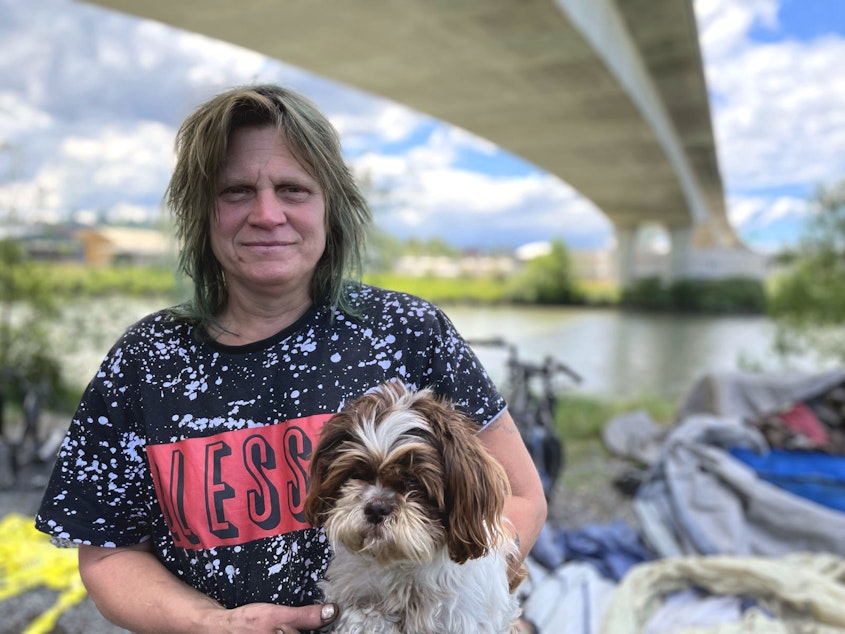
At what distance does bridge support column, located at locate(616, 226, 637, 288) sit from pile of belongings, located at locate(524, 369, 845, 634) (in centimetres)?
2033

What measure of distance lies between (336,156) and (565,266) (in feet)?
71.4

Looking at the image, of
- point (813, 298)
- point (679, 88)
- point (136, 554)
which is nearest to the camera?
point (136, 554)

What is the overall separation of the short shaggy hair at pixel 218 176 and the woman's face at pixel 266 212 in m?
0.02

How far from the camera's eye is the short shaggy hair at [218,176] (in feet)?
4.56

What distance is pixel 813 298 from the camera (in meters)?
10.1

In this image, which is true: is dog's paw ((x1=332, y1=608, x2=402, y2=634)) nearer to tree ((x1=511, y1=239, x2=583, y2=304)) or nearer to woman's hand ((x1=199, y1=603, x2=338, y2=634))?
woman's hand ((x1=199, y1=603, x2=338, y2=634))

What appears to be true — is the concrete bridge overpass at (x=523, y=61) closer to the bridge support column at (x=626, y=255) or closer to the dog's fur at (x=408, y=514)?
the bridge support column at (x=626, y=255)

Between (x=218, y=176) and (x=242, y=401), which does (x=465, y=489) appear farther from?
(x=218, y=176)

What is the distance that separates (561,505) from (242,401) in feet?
17.8

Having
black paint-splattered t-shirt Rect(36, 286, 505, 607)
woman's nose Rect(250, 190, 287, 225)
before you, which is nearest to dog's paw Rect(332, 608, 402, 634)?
black paint-splattered t-shirt Rect(36, 286, 505, 607)

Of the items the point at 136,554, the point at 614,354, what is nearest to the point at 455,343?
the point at 136,554

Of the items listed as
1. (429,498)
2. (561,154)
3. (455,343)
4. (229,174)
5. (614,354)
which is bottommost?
(614,354)

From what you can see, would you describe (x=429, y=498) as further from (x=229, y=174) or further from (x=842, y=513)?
(x=842, y=513)

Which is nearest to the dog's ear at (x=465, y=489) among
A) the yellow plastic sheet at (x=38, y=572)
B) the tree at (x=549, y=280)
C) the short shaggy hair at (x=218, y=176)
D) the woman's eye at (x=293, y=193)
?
the short shaggy hair at (x=218, y=176)
